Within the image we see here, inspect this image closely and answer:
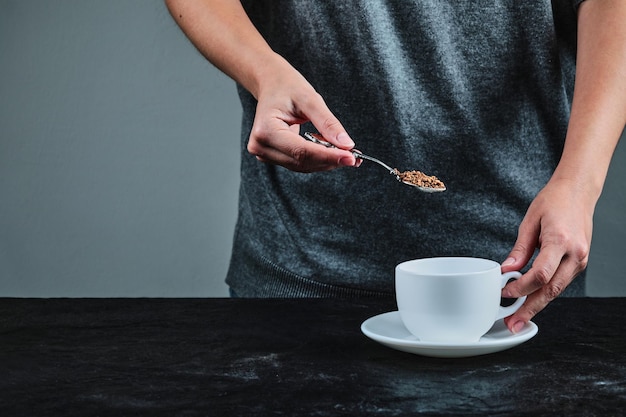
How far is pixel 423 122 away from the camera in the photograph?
55.6 inches

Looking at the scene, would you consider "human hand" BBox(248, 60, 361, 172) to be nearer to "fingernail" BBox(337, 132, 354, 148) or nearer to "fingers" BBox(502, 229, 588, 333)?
"fingernail" BBox(337, 132, 354, 148)

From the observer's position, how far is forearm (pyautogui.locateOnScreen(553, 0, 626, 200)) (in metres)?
1.17

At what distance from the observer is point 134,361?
3.14 ft

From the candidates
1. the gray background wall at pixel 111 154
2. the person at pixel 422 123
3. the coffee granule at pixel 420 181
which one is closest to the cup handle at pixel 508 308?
the coffee granule at pixel 420 181

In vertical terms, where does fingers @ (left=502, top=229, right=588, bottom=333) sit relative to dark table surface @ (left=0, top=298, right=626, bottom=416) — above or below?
above

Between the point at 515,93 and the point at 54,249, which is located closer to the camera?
the point at 515,93

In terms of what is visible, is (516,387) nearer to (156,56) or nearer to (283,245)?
(283,245)

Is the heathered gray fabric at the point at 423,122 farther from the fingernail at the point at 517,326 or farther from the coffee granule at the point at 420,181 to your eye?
the fingernail at the point at 517,326

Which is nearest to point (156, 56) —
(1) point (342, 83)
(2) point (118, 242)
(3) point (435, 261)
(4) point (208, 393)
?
(2) point (118, 242)

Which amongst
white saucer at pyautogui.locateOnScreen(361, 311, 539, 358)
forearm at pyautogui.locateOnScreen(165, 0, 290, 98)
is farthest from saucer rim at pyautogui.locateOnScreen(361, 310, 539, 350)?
forearm at pyautogui.locateOnScreen(165, 0, 290, 98)

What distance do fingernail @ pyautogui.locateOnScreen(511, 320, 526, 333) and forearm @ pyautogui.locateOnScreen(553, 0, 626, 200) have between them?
0.24 m

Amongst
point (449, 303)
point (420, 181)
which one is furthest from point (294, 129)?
point (449, 303)

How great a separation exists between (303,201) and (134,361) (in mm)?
560

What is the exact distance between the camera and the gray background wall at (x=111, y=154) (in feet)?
8.42
